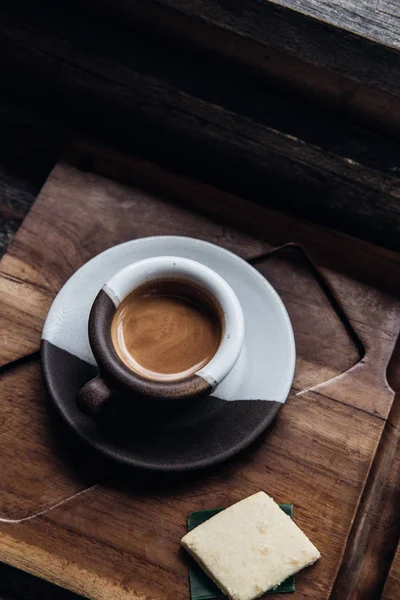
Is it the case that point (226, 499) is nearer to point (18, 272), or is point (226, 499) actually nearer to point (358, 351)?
point (358, 351)

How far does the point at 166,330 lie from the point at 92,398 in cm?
18

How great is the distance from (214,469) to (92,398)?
245mm

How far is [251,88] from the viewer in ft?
4.16

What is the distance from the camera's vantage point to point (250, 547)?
107 centimetres

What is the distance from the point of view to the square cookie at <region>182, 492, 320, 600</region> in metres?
1.05

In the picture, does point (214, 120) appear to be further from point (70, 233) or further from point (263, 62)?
point (70, 233)

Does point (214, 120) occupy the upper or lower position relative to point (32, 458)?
upper

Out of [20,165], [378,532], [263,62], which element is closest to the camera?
[378,532]

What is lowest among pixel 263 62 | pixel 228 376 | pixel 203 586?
pixel 203 586

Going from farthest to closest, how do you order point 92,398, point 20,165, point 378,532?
point 20,165, point 378,532, point 92,398

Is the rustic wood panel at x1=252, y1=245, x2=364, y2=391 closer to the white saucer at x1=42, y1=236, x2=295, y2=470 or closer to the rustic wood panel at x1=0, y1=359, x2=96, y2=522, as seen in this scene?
the white saucer at x1=42, y1=236, x2=295, y2=470

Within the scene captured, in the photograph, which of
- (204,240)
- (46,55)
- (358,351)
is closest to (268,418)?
(358,351)

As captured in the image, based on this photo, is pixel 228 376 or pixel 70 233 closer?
pixel 228 376

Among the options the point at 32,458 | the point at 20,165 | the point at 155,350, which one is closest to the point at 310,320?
the point at 155,350
